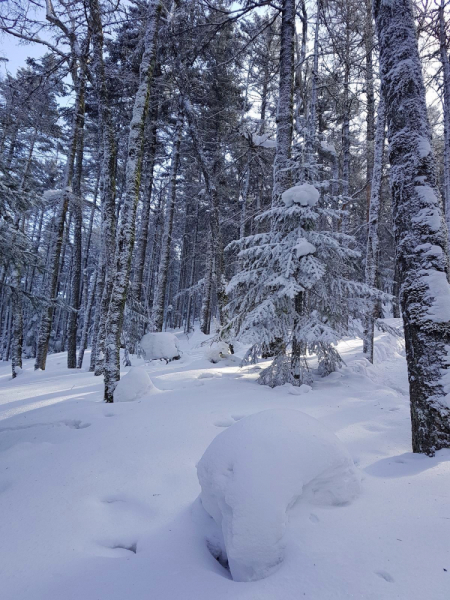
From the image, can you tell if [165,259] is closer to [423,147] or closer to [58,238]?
[58,238]

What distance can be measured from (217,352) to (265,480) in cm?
703

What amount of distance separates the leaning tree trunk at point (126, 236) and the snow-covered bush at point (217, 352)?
366 cm

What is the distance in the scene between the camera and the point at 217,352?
885cm

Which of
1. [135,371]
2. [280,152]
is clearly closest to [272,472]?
[135,371]

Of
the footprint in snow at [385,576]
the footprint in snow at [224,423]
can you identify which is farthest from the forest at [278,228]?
the footprint in snow at [224,423]

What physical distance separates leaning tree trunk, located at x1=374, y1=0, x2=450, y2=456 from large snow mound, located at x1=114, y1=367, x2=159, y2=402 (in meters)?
4.02

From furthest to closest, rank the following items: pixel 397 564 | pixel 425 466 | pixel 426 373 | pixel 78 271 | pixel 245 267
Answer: pixel 78 271 < pixel 245 267 < pixel 426 373 < pixel 425 466 < pixel 397 564

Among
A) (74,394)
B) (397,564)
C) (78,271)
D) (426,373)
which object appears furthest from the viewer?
(78,271)

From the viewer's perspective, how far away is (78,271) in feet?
42.1

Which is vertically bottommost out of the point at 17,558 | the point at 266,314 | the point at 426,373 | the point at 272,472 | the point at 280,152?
the point at 17,558

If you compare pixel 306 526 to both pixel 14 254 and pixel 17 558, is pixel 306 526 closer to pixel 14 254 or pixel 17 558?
pixel 17 558

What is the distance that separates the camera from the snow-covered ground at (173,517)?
1525 millimetres

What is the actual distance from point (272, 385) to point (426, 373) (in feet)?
10.1

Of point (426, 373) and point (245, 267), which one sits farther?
point (245, 267)
